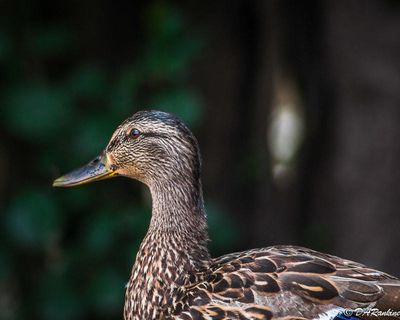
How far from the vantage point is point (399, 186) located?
6145 millimetres

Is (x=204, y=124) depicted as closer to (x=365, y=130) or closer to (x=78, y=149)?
(x=365, y=130)

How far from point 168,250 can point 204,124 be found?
8.07 ft

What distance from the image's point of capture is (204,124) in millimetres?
6316

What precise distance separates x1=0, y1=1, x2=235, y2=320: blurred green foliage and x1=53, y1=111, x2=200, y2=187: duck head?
887 mm

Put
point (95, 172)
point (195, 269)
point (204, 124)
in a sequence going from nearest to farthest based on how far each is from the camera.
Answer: point (195, 269)
point (95, 172)
point (204, 124)

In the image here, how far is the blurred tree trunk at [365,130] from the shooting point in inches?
239

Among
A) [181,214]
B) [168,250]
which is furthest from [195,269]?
[181,214]

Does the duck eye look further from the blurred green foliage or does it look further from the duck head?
the blurred green foliage

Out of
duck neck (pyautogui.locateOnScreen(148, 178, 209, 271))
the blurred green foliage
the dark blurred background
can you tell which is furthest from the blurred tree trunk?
duck neck (pyautogui.locateOnScreen(148, 178, 209, 271))

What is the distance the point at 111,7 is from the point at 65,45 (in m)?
0.84

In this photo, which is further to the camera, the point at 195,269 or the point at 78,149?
the point at 78,149

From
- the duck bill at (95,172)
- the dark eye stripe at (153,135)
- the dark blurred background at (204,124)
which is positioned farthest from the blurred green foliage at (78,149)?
the dark eye stripe at (153,135)

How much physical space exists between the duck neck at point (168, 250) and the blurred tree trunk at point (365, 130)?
2269 millimetres

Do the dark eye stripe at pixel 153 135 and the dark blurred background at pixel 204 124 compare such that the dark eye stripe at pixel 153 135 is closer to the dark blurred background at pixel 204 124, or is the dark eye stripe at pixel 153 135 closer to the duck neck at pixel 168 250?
the duck neck at pixel 168 250
